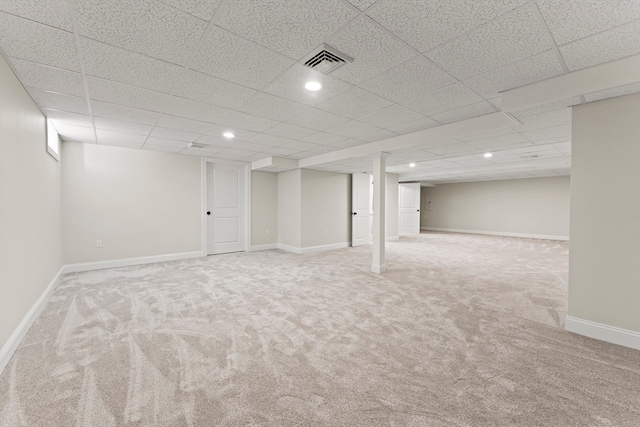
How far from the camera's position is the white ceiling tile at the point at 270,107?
110 inches

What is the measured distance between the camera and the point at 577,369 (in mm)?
1985

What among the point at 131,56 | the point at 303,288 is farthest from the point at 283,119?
the point at 303,288

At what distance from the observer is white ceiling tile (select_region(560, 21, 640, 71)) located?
1.72 m

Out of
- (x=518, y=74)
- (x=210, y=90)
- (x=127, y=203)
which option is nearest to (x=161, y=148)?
(x=127, y=203)

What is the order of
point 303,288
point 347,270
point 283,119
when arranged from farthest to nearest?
point 347,270
point 303,288
point 283,119

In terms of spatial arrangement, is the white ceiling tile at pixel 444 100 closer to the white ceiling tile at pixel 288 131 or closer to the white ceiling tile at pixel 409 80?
the white ceiling tile at pixel 409 80

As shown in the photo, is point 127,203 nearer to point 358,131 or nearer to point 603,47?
point 358,131

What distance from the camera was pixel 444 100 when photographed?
2.82 metres

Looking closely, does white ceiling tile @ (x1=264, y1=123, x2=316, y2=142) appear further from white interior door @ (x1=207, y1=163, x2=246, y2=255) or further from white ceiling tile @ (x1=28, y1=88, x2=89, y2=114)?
white interior door @ (x1=207, y1=163, x2=246, y2=255)

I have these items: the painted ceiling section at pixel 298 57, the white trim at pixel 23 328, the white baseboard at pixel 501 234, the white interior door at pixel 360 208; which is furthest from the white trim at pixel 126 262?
the white baseboard at pixel 501 234

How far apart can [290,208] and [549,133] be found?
525cm

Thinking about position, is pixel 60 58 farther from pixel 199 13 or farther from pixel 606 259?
pixel 606 259

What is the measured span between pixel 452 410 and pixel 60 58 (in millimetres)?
3650

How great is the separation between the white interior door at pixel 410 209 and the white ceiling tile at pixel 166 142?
8.12 m
